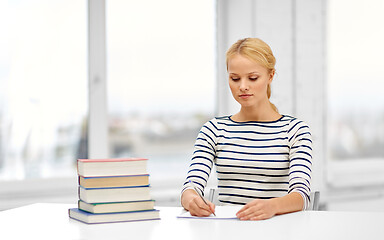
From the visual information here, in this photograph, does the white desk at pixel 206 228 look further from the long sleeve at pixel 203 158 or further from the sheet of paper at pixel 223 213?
the long sleeve at pixel 203 158

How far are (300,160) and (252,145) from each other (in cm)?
19

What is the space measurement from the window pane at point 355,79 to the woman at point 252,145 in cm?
175

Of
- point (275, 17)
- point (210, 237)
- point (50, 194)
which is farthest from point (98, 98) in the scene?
point (210, 237)

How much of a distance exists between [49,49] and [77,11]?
0.27 m

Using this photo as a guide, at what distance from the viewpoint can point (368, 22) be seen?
3.55m

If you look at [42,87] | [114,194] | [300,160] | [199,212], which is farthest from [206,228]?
[42,87]

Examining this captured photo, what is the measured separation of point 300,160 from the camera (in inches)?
65.2

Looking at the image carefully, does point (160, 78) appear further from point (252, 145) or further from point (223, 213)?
point (223, 213)

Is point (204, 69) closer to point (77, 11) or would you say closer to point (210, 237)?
point (77, 11)

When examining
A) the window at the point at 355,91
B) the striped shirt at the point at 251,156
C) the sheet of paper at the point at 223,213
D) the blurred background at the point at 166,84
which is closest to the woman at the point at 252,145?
the striped shirt at the point at 251,156

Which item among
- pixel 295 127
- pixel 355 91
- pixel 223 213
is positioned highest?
pixel 355 91

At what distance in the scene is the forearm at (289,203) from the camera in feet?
4.63

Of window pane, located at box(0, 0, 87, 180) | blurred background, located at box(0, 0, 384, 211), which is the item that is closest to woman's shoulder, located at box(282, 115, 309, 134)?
blurred background, located at box(0, 0, 384, 211)

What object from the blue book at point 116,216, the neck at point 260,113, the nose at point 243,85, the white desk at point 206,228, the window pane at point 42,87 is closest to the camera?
the white desk at point 206,228
